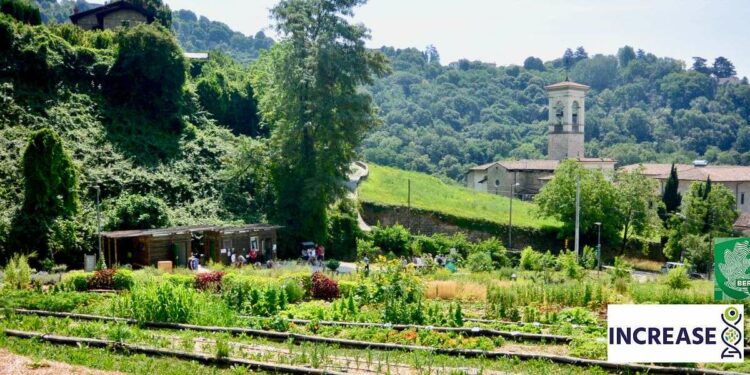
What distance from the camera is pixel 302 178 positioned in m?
43.4

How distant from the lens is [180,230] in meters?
35.5

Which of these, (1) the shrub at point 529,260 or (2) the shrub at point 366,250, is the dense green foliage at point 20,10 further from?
(1) the shrub at point 529,260

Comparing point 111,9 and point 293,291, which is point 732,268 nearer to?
point 293,291

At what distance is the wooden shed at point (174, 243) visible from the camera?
112 ft

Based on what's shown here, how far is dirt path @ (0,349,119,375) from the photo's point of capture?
1452cm

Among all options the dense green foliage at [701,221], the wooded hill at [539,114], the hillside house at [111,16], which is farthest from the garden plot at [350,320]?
the wooded hill at [539,114]

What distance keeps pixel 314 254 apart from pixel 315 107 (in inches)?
313

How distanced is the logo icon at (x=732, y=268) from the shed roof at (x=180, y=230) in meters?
21.9

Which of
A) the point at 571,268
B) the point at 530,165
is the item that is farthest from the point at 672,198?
the point at 571,268

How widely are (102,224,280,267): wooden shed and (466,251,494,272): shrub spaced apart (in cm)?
1006

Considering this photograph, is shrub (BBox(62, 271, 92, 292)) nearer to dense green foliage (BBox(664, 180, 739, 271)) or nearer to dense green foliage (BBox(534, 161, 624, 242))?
dense green foliage (BBox(534, 161, 624, 242))

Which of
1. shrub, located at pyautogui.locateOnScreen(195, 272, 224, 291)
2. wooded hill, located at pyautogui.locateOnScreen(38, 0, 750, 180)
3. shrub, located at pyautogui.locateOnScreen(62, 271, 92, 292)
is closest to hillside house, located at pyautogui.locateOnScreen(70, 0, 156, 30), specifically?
shrub, located at pyautogui.locateOnScreen(62, 271, 92, 292)

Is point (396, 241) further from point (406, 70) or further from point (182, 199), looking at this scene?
point (406, 70)

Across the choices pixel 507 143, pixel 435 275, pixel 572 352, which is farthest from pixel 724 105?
pixel 572 352
